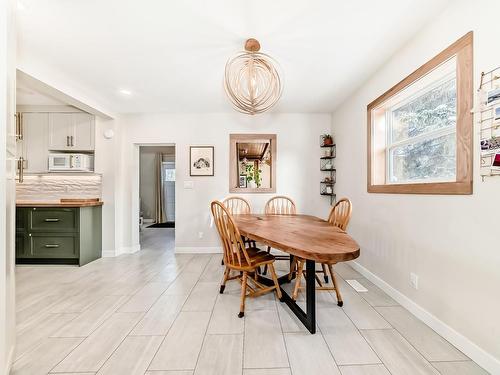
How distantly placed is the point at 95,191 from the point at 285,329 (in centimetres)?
371

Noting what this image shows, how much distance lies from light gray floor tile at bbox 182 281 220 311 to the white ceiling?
2400 millimetres

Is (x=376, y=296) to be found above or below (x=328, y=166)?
below

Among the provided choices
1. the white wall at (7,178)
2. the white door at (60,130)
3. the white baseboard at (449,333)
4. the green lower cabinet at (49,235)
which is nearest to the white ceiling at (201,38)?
the white wall at (7,178)

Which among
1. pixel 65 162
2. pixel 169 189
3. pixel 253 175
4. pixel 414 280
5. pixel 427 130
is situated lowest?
pixel 414 280

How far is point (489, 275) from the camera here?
1354 mm

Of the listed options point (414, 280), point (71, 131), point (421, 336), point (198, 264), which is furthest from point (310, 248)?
point (71, 131)

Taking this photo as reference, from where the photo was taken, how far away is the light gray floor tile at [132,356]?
136 cm

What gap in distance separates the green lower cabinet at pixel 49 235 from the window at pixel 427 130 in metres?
4.04

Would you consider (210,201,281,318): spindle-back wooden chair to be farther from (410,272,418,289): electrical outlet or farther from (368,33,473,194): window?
(368,33,473,194): window

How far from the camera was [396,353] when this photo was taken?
4.87 feet

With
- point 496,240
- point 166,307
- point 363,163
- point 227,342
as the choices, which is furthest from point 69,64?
point 496,240

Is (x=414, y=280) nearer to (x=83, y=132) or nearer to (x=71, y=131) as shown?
(x=83, y=132)

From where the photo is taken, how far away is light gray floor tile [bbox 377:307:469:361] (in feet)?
4.82

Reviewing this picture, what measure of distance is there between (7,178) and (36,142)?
11.0ft
